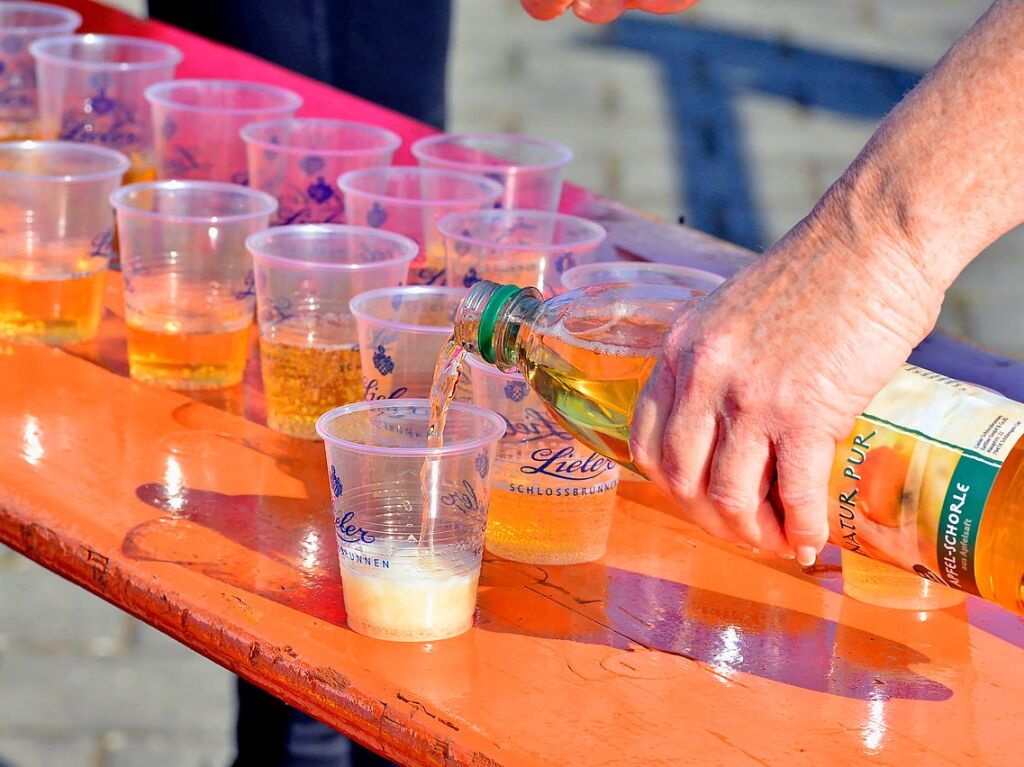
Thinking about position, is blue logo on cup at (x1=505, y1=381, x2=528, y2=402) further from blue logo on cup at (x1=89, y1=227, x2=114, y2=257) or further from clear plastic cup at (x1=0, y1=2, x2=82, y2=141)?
clear plastic cup at (x1=0, y1=2, x2=82, y2=141)

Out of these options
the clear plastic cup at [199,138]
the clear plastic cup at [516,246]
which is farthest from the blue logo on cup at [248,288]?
the clear plastic cup at [199,138]

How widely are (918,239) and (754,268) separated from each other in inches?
5.9

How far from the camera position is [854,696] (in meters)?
1.48

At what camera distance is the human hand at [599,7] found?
2340 millimetres

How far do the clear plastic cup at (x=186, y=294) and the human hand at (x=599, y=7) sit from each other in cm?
57

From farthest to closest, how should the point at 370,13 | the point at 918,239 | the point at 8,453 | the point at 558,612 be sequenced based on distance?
the point at 370,13, the point at 8,453, the point at 558,612, the point at 918,239

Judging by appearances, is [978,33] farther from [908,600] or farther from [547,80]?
[547,80]

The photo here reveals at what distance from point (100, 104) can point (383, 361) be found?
1.10 m

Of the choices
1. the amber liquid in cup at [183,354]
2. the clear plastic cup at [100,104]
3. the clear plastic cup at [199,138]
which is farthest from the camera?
the clear plastic cup at [100,104]

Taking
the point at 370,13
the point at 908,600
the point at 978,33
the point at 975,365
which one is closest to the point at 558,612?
the point at 908,600

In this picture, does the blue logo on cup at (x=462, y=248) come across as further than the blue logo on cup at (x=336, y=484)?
Yes

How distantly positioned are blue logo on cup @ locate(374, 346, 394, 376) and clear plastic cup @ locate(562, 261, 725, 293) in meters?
0.24

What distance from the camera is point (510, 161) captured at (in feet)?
8.80

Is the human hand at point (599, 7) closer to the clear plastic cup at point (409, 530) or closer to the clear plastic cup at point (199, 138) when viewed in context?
the clear plastic cup at point (199, 138)
